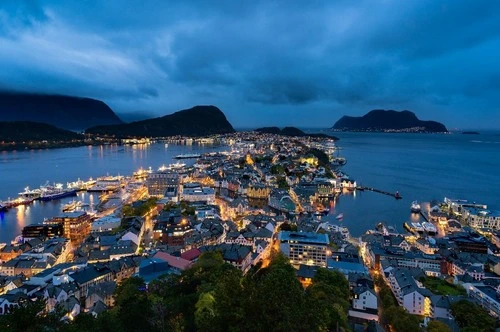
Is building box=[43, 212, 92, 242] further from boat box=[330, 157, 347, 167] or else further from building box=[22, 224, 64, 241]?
boat box=[330, 157, 347, 167]

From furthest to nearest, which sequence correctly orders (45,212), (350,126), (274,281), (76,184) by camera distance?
(350,126) → (76,184) → (45,212) → (274,281)

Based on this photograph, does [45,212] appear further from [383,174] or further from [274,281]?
[383,174]

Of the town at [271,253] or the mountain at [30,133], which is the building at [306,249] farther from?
the mountain at [30,133]

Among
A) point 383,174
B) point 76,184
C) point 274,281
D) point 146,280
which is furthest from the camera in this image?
point 383,174

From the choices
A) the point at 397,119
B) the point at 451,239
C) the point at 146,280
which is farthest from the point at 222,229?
the point at 397,119

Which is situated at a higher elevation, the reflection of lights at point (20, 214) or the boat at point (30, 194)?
the boat at point (30, 194)

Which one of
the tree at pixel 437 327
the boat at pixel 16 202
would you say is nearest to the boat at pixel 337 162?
the boat at pixel 16 202
